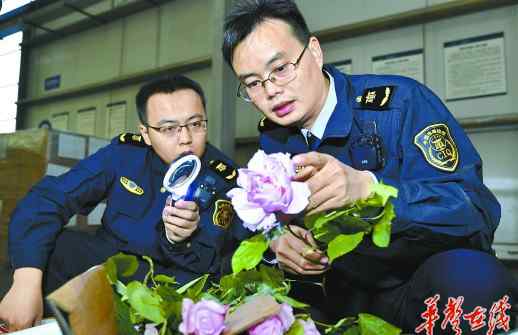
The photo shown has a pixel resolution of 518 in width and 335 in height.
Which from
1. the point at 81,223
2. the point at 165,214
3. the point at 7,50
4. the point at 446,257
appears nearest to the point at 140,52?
the point at 7,50

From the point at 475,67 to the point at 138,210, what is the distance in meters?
2.11

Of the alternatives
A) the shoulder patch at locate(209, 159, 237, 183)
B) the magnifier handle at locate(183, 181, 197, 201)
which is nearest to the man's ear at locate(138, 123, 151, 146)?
the shoulder patch at locate(209, 159, 237, 183)

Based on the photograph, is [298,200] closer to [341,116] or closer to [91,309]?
[91,309]

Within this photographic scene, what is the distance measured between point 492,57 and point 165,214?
7.35 feet

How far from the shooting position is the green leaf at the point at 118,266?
1.40 feet

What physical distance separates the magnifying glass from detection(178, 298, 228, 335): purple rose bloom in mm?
357

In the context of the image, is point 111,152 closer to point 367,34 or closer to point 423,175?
point 423,175

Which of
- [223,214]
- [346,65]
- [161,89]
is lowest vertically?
[223,214]

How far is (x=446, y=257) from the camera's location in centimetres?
79

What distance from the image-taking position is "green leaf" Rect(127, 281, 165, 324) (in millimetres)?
391

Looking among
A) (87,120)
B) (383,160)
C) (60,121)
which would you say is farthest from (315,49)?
(60,121)

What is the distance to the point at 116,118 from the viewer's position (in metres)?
4.43

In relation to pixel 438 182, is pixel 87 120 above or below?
above

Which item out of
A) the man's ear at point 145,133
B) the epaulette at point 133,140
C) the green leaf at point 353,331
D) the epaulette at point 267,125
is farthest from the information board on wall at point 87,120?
the green leaf at point 353,331
